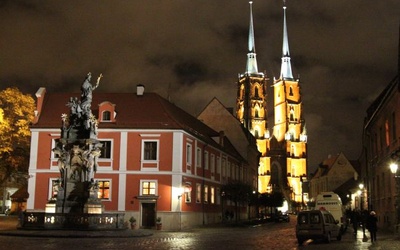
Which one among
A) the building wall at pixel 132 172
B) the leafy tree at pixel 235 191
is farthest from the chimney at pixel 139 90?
the leafy tree at pixel 235 191

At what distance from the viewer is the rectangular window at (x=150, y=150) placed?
4259cm

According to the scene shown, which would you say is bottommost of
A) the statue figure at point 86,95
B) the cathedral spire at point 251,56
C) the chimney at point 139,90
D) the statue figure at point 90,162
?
the statue figure at point 90,162

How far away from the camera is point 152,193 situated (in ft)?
138

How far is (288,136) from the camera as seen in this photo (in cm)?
14875

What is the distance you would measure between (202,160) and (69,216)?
66.4 feet

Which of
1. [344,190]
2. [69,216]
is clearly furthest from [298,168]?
[69,216]

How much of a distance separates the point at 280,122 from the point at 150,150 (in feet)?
372

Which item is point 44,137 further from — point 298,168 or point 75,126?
point 298,168

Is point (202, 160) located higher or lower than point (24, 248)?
higher

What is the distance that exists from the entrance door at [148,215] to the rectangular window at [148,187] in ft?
3.39

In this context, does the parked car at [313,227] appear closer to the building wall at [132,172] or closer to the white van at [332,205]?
the white van at [332,205]

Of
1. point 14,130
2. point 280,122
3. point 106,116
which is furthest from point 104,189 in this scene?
point 280,122

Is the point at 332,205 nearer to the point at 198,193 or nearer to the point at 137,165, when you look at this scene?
the point at 198,193

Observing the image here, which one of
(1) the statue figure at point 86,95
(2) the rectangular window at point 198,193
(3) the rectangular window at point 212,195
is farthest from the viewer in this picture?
(3) the rectangular window at point 212,195
